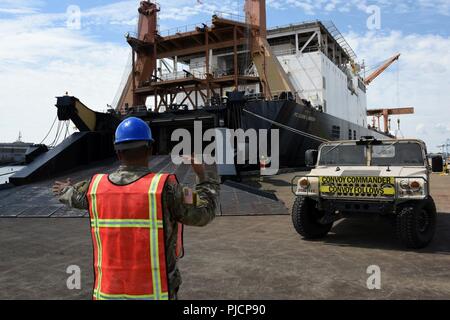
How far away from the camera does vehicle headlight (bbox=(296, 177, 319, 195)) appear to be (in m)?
6.08

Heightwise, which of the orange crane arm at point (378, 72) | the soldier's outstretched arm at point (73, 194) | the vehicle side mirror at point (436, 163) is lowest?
the soldier's outstretched arm at point (73, 194)

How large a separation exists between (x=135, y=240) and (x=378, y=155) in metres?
5.51

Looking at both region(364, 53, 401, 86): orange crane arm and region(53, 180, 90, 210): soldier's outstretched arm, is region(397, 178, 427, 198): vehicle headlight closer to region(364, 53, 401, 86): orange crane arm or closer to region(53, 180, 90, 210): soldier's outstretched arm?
region(53, 180, 90, 210): soldier's outstretched arm

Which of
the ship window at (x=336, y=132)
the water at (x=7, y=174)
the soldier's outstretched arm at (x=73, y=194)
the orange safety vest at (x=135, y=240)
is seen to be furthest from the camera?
the ship window at (x=336, y=132)

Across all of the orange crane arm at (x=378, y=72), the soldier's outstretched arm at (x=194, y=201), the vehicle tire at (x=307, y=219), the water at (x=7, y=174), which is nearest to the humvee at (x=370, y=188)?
the vehicle tire at (x=307, y=219)

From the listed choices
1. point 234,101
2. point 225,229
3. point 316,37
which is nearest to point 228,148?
point 234,101

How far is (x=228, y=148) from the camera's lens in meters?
12.7

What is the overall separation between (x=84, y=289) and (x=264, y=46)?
19016mm

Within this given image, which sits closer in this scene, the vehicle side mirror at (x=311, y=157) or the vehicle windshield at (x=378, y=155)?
the vehicle windshield at (x=378, y=155)

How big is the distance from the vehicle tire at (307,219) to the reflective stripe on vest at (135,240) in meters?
4.57

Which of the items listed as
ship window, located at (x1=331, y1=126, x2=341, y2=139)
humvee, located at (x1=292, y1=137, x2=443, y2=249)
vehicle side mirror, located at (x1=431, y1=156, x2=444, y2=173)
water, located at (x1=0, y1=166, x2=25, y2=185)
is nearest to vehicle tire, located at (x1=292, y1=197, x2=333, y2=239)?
humvee, located at (x1=292, y1=137, x2=443, y2=249)

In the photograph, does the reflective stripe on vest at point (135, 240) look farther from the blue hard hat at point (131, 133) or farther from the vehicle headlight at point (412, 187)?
the vehicle headlight at point (412, 187)

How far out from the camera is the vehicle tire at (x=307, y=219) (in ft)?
20.3
